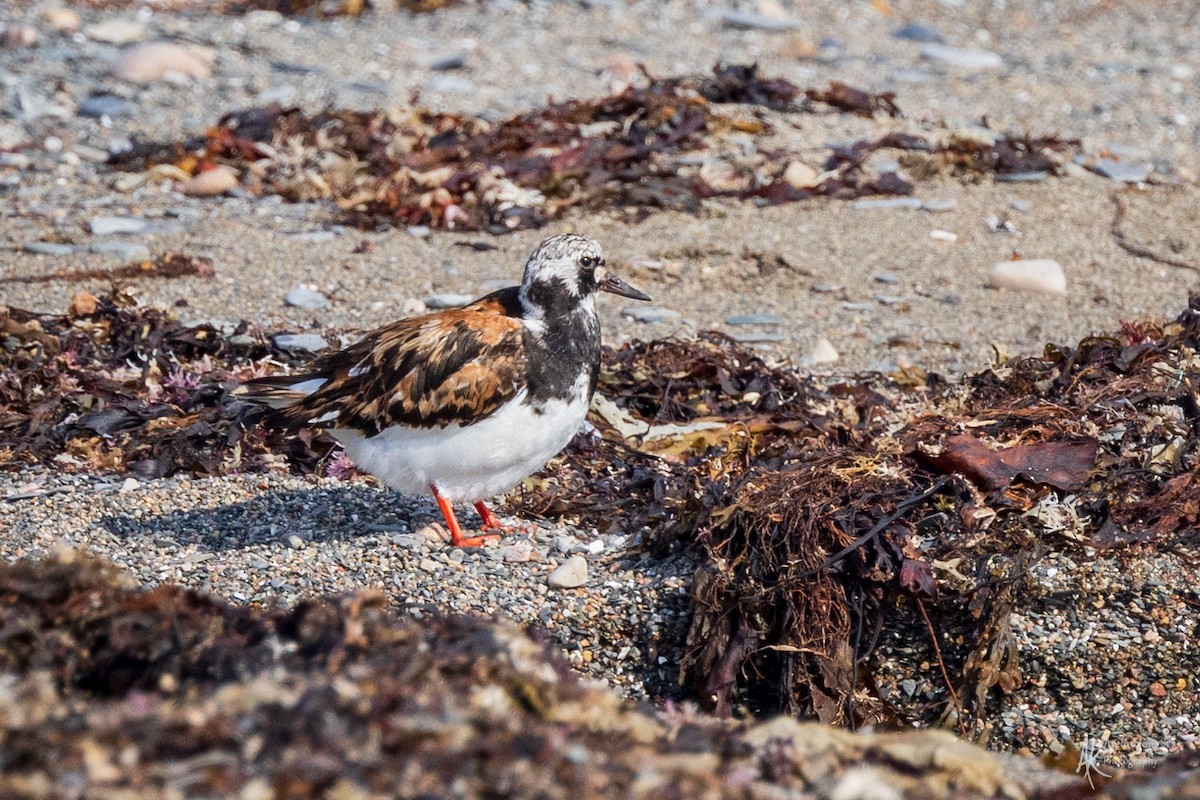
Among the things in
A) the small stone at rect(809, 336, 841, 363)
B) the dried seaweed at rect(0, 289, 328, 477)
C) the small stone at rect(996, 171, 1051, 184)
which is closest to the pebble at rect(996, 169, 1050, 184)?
the small stone at rect(996, 171, 1051, 184)

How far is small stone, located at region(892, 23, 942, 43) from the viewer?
13513mm

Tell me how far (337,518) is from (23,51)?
7923mm

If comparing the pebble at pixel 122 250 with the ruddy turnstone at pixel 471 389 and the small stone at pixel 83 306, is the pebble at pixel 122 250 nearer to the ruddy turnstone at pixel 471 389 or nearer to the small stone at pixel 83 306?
the small stone at pixel 83 306

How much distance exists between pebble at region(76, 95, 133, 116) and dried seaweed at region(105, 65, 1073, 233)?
0.84 meters

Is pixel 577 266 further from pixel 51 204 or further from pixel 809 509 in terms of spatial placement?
pixel 51 204

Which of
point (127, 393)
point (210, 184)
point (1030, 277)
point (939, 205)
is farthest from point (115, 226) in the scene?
point (1030, 277)

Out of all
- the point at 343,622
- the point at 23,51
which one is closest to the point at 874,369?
the point at 343,622

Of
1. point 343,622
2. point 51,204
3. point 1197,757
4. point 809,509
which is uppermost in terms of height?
point 343,622

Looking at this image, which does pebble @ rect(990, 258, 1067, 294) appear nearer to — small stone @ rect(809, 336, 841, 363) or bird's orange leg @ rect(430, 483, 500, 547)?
small stone @ rect(809, 336, 841, 363)

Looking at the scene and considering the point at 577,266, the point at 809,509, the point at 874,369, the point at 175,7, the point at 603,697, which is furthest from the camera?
the point at 175,7

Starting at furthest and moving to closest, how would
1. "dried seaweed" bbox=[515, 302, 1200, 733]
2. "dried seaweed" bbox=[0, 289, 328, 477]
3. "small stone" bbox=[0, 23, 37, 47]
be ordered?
1. "small stone" bbox=[0, 23, 37, 47]
2. "dried seaweed" bbox=[0, 289, 328, 477]
3. "dried seaweed" bbox=[515, 302, 1200, 733]

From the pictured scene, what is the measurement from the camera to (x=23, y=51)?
11562mm

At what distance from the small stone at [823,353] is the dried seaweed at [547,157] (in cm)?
196

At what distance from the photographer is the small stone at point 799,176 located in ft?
30.9
